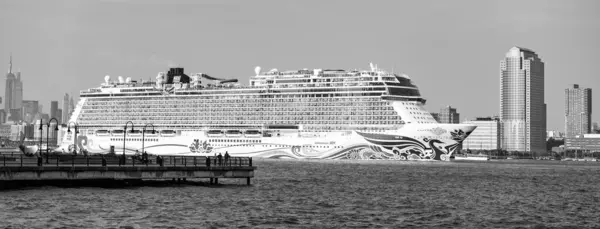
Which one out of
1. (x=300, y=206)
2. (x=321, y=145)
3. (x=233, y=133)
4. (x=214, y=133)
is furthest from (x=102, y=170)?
(x=214, y=133)

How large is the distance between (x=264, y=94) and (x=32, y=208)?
101 meters

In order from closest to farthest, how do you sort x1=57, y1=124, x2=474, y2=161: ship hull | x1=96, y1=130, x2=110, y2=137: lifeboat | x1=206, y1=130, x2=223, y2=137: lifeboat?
x1=57, y1=124, x2=474, y2=161: ship hull, x1=206, y1=130, x2=223, y2=137: lifeboat, x1=96, y1=130, x2=110, y2=137: lifeboat

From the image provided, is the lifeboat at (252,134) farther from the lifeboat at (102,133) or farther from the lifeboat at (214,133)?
the lifeboat at (102,133)

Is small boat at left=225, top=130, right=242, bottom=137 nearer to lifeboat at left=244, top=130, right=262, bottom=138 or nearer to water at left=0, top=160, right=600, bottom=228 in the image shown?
lifeboat at left=244, top=130, right=262, bottom=138

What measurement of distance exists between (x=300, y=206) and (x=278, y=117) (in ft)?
299

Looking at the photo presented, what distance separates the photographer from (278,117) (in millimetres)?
143375

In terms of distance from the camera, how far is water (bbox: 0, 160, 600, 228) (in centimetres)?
4375

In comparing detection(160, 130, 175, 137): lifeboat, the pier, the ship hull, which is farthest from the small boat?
the pier

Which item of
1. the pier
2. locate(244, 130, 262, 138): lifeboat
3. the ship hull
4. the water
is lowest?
the water

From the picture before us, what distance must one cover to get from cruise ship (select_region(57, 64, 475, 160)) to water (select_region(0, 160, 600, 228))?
56.6m

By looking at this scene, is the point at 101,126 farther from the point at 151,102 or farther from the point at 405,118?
the point at 405,118

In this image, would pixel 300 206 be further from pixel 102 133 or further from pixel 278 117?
pixel 102 133

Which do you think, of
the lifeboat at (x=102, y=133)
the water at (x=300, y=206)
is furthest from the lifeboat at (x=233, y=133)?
Answer: the water at (x=300, y=206)

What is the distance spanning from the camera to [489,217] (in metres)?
48.8
